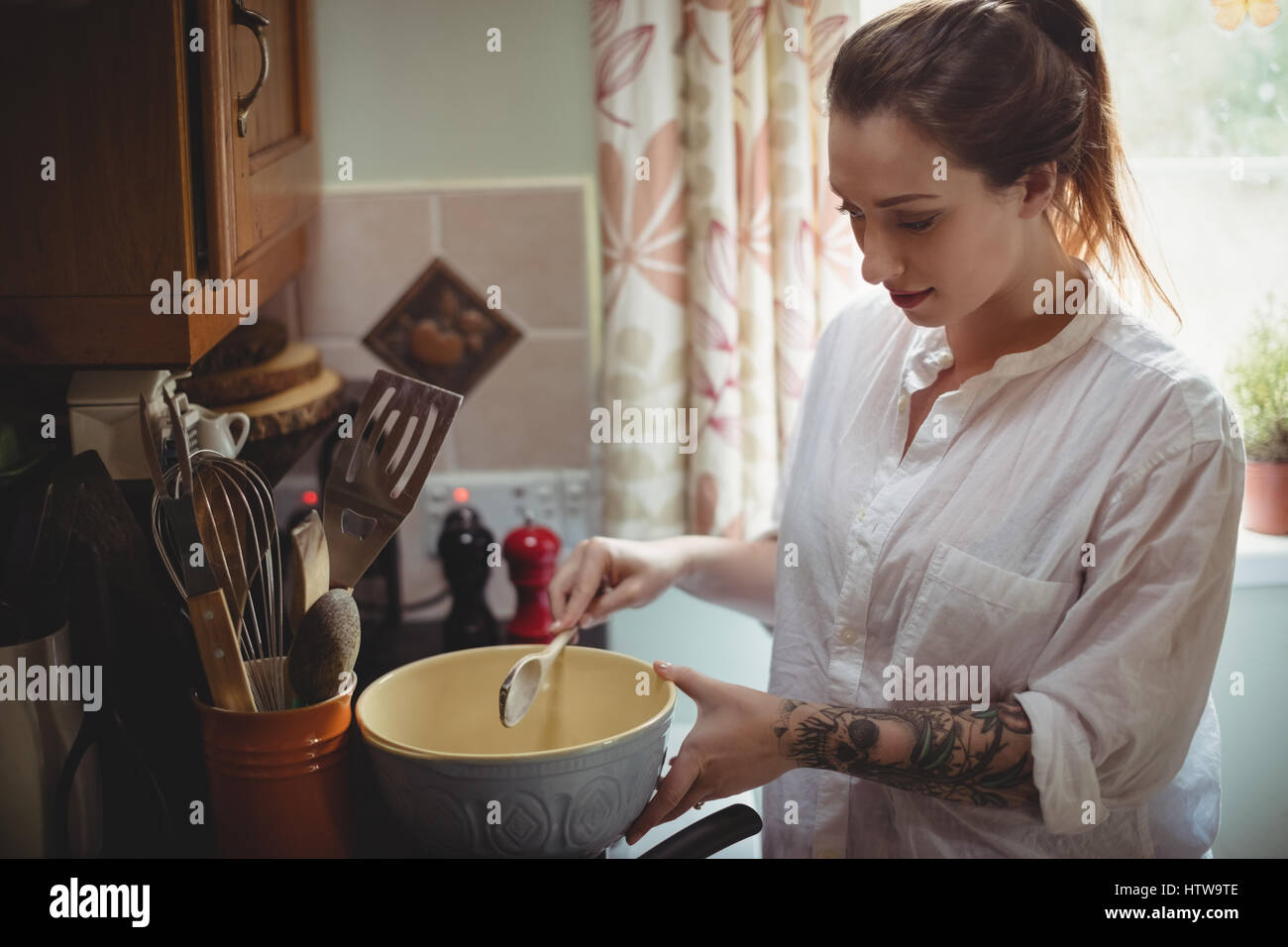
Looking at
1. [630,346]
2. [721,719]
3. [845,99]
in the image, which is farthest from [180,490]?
[630,346]

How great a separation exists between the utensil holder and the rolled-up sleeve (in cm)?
47

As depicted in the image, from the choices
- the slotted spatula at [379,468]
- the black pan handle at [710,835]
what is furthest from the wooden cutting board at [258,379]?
the black pan handle at [710,835]

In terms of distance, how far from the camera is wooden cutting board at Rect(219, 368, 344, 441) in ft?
4.15

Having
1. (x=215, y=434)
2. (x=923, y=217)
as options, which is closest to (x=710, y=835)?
(x=923, y=217)

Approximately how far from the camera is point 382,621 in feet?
5.24

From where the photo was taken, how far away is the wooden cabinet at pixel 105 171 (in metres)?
0.77

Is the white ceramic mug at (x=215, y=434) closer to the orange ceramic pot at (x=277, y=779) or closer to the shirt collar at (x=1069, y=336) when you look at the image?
the orange ceramic pot at (x=277, y=779)

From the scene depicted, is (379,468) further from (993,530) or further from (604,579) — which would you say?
(993,530)

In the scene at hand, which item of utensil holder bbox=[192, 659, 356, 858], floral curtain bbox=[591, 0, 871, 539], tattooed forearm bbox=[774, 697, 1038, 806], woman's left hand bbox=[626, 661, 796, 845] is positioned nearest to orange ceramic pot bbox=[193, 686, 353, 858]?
utensil holder bbox=[192, 659, 356, 858]

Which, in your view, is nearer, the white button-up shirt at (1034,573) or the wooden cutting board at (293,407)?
the white button-up shirt at (1034,573)

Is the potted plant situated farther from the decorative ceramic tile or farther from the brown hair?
the decorative ceramic tile
